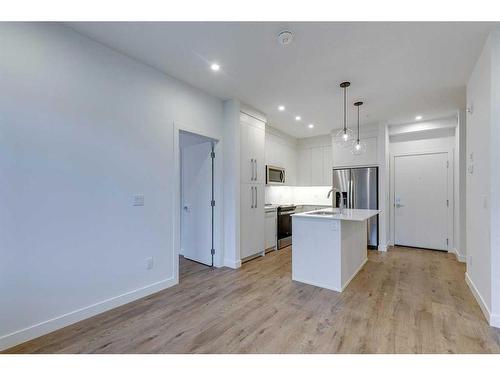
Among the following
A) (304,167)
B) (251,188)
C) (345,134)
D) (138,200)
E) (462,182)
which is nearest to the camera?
(138,200)

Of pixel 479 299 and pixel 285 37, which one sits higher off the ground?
pixel 285 37

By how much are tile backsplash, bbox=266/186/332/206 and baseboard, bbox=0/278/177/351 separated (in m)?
3.57

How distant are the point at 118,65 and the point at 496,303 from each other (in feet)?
14.6

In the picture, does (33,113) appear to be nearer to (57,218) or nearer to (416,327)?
(57,218)

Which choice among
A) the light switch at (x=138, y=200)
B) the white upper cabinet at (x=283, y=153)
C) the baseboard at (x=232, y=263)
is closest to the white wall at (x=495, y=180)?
the baseboard at (x=232, y=263)

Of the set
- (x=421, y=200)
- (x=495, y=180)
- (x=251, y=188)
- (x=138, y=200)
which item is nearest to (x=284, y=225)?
(x=251, y=188)

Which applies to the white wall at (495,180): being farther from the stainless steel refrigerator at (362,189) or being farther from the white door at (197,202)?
the white door at (197,202)

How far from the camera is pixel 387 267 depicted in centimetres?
394

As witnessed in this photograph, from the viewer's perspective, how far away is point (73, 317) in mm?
2256

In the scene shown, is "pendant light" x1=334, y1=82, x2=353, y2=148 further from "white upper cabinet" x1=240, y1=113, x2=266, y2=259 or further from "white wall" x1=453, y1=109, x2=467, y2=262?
"white wall" x1=453, y1=109, x2=467, y2=262

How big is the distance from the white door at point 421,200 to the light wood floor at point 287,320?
1700 millimetres

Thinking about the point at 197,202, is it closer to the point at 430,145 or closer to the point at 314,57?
the point at 314,57

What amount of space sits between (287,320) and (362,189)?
149 inches

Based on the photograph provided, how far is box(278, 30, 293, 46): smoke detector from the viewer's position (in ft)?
7.31
